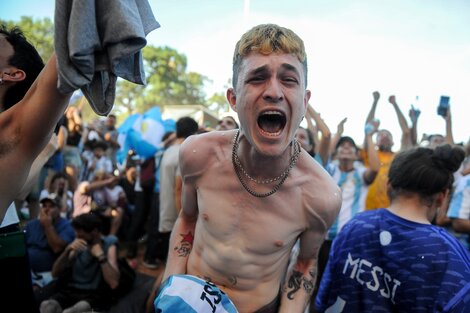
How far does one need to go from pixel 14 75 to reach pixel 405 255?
2.02m

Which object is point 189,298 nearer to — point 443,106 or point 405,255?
point 405,255

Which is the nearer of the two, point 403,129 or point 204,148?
point 204,148

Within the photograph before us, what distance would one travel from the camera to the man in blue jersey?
182cm

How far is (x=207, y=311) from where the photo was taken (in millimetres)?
1374

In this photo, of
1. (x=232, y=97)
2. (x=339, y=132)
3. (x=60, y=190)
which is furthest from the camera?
(x=60, y=190)

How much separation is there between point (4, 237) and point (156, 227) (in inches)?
166

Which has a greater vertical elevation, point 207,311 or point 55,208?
point 207,311

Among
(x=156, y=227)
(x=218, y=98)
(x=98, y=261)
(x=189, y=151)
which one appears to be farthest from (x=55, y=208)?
(x=218, y=98)

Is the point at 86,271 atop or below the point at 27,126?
below

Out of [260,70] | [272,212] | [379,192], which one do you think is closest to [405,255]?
[272,212]

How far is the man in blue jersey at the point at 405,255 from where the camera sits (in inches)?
71.8

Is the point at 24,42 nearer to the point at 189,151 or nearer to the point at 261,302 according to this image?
the point at 189,151

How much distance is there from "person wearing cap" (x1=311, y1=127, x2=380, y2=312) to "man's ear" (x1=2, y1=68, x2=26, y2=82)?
3.20 m

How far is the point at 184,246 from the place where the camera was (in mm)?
2041
